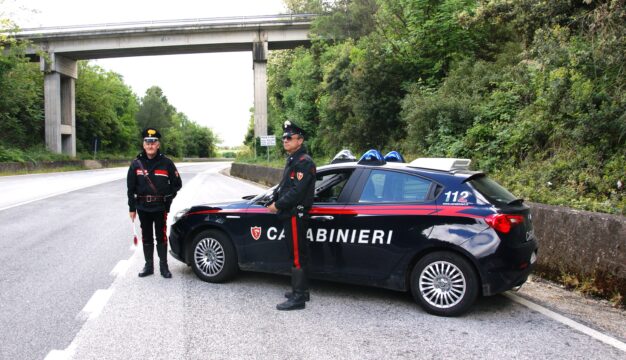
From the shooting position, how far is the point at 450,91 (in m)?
16.5

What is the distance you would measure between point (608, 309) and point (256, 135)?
37882 mm

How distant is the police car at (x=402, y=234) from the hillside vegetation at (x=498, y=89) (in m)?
2.65

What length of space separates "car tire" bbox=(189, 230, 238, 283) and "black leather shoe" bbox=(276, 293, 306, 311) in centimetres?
106

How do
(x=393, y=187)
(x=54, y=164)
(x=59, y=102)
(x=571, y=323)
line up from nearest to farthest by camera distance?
(x=571, y=323), (x=393, y=187), (x=54, y=164), (x=59, y=102)

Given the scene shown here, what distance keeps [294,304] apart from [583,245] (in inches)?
135

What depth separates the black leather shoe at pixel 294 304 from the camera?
197 inches

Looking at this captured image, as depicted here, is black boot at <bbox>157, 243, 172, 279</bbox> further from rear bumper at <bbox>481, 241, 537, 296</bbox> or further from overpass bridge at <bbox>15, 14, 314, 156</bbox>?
overpass bridge at <bbox>15, 14, 314, 156</bbox>

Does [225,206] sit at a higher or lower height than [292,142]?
lower

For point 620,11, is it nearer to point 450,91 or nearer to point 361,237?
point 361,237

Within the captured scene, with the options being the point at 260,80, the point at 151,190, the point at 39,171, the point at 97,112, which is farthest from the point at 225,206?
the point at 97,112

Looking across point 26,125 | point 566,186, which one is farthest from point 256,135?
point 566,186

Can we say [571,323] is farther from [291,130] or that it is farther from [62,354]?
[62,354]

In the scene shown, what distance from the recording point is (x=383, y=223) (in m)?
5.10

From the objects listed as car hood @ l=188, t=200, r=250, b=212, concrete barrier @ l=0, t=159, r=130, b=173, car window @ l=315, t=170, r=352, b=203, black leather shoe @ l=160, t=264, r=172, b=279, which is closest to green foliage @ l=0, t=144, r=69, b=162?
concrete barrier @ l=0, t=159, r=130, b=173
